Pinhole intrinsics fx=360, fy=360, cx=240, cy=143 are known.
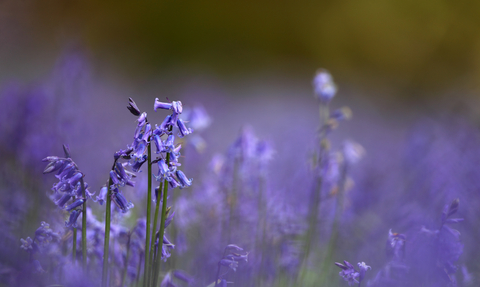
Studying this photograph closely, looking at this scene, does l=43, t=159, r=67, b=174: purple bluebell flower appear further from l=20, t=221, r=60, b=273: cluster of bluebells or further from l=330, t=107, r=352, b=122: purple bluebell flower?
l=330, t=107, r=352, b=122: purple bluebell flower

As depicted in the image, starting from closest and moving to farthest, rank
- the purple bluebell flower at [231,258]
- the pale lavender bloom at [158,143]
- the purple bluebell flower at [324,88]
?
the pale lavender bloom at [158,143]
the purple bluebell flower at [231,258]
the purple bluebell flower at [324,88]

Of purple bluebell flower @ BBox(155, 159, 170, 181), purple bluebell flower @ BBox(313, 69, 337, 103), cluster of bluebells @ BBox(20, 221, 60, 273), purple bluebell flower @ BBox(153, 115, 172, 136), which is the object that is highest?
purple bluebell flower @ BBox(313, 69, 337, 103)

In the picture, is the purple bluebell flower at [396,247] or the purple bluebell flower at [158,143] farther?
the purple bluebell flower at [396,247]

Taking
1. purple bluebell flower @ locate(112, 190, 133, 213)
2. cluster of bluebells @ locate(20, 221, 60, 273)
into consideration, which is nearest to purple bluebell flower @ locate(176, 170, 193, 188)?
purple bluebell flower @ locate(112, 190, 133, 213)

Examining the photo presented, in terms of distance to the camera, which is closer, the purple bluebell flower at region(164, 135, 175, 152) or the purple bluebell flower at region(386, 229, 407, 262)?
the purple bluebell flower at region(164, 135, 175, 152)

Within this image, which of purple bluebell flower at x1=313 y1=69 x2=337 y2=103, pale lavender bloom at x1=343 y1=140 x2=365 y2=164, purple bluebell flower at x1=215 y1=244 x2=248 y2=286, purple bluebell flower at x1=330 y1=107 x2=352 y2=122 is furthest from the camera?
pale lavender bloom at x1=343 y1=140 x2=365 y2=164

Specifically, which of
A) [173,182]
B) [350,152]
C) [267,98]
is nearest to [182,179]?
[173,182]

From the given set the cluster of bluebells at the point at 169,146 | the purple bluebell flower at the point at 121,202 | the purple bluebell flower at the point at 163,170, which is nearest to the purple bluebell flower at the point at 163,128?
the cluster of bluebells at the point at 169,146

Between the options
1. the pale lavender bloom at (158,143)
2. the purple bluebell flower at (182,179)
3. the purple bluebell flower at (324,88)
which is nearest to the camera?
the pale lavender bloom at (158,143)

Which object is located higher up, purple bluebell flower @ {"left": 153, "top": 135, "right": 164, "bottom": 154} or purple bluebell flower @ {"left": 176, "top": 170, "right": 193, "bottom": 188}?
purple bluebell flower @ {"left": 153, "top": 135, "right": 164, "bottom": 154}

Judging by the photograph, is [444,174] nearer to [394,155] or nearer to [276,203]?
[276,203]

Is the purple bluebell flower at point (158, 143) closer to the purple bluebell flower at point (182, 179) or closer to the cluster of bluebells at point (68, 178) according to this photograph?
the purple bluebell flower at point (182, 179)

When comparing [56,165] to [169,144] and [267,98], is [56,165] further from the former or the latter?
[267,98]
